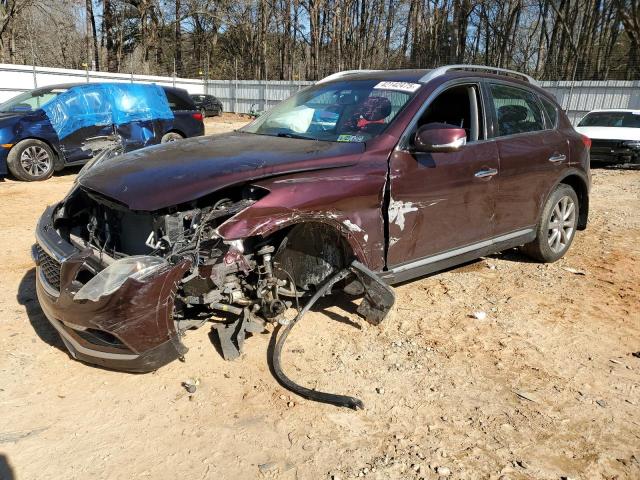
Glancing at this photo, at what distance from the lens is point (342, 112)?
389 cm

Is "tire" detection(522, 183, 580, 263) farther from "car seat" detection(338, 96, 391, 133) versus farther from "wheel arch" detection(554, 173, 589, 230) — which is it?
"car seat" detection(338, 96, 391, 133)

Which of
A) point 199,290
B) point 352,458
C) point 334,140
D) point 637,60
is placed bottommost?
point 352,458

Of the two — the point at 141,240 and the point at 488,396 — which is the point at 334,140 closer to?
the point at 141,240

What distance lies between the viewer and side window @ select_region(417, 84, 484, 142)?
13.5 feet

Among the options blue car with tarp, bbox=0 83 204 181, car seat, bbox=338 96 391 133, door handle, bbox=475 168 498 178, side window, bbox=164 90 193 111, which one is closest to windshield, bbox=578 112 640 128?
side window, bbox=164 90 193 111

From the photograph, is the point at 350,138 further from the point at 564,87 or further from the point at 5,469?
the point at 564,87

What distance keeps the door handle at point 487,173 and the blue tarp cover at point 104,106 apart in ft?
26.2

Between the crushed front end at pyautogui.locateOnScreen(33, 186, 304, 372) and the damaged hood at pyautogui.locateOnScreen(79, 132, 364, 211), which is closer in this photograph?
the crushed front end at pyautogui.locateOnScreen(33, 186, 304, 372)

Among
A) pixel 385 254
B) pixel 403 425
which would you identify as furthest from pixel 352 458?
pixel 385 254

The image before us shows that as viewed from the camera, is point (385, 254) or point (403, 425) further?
point (385, 254)

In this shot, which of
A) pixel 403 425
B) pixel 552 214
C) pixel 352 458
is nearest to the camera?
pixel 352 458

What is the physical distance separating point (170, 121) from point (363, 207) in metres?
8.43

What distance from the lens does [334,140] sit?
3.63m

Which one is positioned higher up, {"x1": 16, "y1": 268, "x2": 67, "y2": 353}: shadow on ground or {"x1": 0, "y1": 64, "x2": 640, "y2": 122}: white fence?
{"x1": 0, "y1": 64, "x2": 640, "y2": 122}: white fence
